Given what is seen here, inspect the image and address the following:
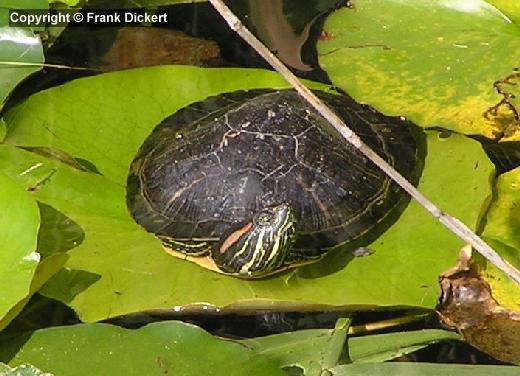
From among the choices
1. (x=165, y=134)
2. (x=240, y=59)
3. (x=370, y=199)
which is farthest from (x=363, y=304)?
(x=240, y=59)

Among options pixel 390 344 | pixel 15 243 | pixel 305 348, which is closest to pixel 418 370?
pixel 390 344

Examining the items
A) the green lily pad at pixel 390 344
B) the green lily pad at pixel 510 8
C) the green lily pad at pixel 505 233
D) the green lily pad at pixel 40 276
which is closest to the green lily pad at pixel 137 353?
the green lily pad at pixel 40 276

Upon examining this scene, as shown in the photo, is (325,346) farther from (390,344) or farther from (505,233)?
(505,233)

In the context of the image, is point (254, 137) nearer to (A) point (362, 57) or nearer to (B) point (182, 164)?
(B) point (182, 164)

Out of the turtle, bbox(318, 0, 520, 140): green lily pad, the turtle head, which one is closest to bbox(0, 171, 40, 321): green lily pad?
the turtle

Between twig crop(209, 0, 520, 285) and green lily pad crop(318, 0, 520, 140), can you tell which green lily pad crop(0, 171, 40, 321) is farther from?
green lily pad crop(318, 0, 520, 140)

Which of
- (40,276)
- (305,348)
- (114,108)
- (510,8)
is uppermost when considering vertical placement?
(510,8)
